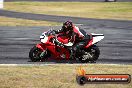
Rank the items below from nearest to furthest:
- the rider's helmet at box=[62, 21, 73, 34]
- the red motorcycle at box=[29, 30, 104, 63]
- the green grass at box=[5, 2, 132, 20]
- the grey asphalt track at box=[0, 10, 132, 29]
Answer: the rider's helmet at box=[62, 21, 73, 34] → the red motorcycle at box=[29, 30, 104, 63] → the grey asphalt track at box=[0, 10, 132, 29] → the green grass at box=[5, 2, 132, 20]

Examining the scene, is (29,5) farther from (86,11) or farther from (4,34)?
(4,34)

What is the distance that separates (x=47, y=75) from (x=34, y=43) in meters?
8.84

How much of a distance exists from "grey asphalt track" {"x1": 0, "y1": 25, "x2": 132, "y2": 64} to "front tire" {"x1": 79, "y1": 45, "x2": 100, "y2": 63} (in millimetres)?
327

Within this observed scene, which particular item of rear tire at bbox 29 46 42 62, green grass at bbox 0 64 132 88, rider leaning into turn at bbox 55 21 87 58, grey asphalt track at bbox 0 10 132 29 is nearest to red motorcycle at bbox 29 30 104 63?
rear tire at bbox 29 46 42 62

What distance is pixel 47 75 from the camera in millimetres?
13289

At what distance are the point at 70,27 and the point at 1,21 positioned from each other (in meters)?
17.6

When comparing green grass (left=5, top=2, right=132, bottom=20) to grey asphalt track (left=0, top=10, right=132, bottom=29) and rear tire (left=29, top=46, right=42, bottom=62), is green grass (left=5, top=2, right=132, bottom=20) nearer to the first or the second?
grey asphalt track (left=0, top=10, right=132, bottom=29)

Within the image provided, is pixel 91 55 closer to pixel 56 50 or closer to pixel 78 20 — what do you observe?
pixel 56 50

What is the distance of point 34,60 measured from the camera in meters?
17.0

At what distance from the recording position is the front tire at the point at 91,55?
17.0 meters

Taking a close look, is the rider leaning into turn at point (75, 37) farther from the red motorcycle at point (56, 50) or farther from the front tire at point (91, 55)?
the front tire at point (91, 55)

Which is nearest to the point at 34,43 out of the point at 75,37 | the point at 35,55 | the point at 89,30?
the point at 35,55

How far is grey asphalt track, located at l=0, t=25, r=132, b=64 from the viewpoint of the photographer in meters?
17.6

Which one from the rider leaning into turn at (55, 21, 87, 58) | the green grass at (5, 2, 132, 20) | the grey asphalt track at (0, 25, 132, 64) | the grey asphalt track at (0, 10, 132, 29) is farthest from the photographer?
the green grass at (5, 2, 132, 20)
